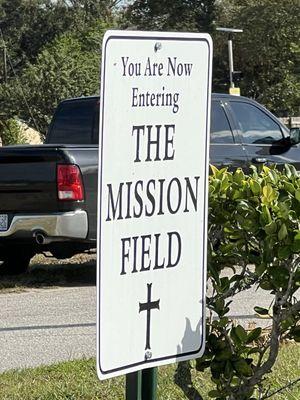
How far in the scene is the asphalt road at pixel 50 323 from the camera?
291 inches

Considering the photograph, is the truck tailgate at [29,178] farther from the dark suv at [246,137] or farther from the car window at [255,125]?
the car window at [255,125]

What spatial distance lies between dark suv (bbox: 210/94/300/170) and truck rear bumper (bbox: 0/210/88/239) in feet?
7.15

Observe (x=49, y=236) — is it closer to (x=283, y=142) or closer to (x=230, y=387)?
(x=283, y=142)

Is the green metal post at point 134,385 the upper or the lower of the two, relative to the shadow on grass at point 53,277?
upper

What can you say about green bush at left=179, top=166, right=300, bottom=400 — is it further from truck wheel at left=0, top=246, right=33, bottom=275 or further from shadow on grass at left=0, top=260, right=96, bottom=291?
truck wheel at left=0, top=246, right=33, bottom=275

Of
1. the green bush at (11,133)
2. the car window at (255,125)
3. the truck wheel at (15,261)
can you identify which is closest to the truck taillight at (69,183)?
the truck wheel at (15,261)

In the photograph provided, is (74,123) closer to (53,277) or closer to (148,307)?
(53,277)

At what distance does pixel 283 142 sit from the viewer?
12.4 m

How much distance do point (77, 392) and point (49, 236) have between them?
177 inches

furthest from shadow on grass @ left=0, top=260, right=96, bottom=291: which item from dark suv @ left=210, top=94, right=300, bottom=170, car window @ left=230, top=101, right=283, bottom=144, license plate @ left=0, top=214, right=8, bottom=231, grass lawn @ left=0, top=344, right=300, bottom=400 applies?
grass lawn @ left=0, top=344, right=300, bottom=400

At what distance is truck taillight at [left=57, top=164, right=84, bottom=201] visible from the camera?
10.0 m

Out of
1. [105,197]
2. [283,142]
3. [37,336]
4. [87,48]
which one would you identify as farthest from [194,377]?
[87,48]

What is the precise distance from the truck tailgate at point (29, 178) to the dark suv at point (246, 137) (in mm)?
2263

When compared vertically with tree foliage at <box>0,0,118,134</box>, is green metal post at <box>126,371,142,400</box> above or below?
above
